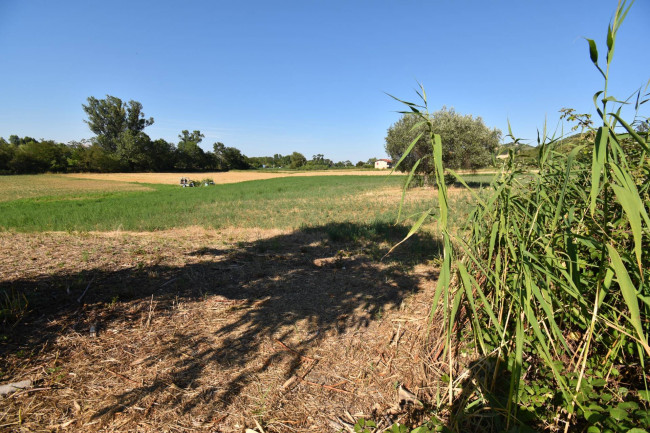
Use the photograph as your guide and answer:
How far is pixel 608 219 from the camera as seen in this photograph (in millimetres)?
2096

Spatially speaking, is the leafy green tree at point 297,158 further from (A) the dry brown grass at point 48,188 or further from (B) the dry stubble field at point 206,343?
(B) the dry stubble field at point 206,343

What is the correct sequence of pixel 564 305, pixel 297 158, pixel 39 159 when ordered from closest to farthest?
pixel 564 305, pixel 39 159, pixel 297 158

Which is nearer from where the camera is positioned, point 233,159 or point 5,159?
point 5,159

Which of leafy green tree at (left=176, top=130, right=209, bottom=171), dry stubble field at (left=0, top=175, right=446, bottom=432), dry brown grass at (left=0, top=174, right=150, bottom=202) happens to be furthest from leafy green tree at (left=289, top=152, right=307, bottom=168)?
dry stubble field at (left=0, top=175, right=446, bottom=432)

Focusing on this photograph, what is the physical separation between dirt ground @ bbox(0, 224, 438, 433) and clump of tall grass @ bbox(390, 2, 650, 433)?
24.5 inches

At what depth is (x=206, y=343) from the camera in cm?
319

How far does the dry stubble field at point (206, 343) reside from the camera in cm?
228

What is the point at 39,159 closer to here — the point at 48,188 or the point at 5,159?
the point at 5,159

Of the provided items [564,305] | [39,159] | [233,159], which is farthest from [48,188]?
[233,159]

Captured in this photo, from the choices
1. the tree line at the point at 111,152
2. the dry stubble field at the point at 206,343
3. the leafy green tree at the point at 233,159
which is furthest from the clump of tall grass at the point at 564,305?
the leafy green tree at the point at 233,159

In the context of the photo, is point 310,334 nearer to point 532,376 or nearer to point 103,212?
point 532,376

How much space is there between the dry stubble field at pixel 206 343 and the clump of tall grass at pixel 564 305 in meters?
0.62

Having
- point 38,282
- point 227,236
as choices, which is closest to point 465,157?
point 227,236

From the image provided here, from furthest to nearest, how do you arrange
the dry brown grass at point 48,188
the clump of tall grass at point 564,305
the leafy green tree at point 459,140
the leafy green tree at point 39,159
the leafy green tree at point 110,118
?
the leafy green tree at point 110,118, the leafy green tree at point 39,159, the dry brown grass at point 48,188, the leafy green tree at point 459,140, the clump of tall grass at point 564,305
